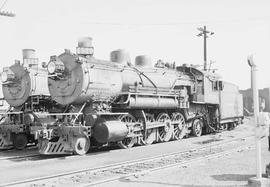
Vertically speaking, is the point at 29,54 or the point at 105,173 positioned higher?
the point at 29,54

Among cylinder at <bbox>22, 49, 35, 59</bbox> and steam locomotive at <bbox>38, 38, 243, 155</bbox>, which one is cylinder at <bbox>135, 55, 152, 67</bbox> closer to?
steam locomotive at <bbox>38, 38, 243, 155</bbox>

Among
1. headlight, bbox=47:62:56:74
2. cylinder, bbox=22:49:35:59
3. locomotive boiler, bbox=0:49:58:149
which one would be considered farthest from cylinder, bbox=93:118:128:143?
cylinder, bbox=22:49:35:59

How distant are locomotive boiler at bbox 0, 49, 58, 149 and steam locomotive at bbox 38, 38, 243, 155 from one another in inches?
98.1

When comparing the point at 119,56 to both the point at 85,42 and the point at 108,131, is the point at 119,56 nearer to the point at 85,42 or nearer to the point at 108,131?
the point at 85,42

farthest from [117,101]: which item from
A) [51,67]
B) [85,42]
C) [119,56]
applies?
[51,67]

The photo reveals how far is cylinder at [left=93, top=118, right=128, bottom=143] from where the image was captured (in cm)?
1167

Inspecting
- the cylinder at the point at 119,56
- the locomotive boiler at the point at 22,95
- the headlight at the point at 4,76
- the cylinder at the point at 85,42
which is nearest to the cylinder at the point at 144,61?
the cylinder at the point at 119,56

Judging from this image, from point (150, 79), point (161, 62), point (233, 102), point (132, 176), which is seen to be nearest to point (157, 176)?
point (132, 176)

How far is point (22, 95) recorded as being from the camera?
625 inches

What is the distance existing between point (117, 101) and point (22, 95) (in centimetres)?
475

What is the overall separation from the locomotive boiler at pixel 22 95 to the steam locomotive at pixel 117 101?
8.17ft

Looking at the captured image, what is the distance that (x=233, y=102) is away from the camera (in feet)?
71.7

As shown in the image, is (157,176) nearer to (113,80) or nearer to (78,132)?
(78,132)

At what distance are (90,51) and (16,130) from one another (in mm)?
4193
